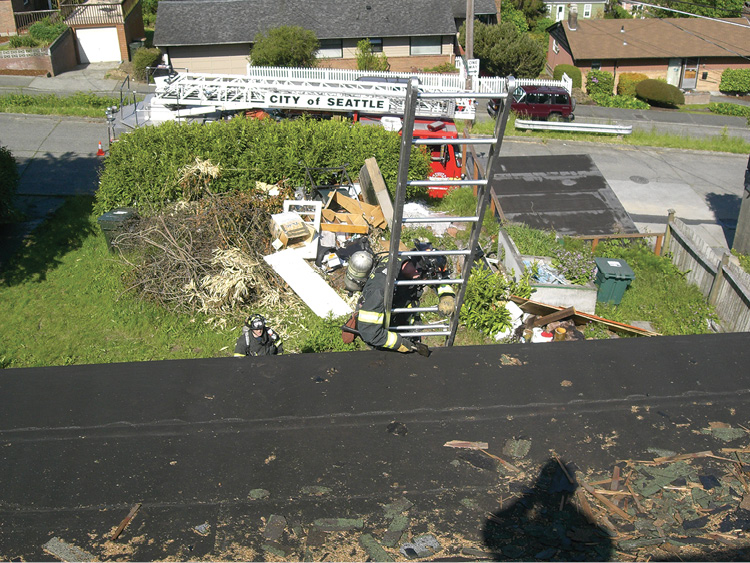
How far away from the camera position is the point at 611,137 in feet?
72.8

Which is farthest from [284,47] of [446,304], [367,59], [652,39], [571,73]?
[446,304]

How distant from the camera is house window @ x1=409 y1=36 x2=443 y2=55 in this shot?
3027 centimetres

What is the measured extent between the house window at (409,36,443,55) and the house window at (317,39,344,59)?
3527 millimetres

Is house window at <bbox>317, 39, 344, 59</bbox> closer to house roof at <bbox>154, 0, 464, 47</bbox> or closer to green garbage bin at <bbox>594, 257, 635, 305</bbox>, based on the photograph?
house roof at <bbox>154, 0, 464, 47</bbox>

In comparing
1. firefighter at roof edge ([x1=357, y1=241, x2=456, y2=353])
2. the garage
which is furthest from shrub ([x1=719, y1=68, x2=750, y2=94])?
firefighter at roof edge ([x1=357, y1=241, x2=456, y2=353])

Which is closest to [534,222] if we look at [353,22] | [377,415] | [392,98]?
[392,98]

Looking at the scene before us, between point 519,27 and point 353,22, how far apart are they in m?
13.6

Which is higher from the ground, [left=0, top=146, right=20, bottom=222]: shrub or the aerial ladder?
the aerial ladder

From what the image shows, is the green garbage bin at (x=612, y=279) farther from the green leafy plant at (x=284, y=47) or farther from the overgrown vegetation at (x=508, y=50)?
the overgrown vegetation at (x=508, y=50)

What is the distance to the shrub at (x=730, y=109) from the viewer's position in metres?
29.1

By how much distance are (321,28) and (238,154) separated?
19589mm

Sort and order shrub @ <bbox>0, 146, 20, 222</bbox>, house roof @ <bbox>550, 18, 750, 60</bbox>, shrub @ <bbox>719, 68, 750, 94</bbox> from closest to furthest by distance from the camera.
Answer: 1. shrub @ <bbox>0, 146, 20, 222</bbox>
2. house roof @ <bbox>550, 18, 750, 60</bbox>
3. shrub @ <bbox>719, 68, 750, 94</bbox>

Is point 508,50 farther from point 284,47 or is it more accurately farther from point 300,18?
point 284,47

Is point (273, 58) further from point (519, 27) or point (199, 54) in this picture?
point (519, 27)
